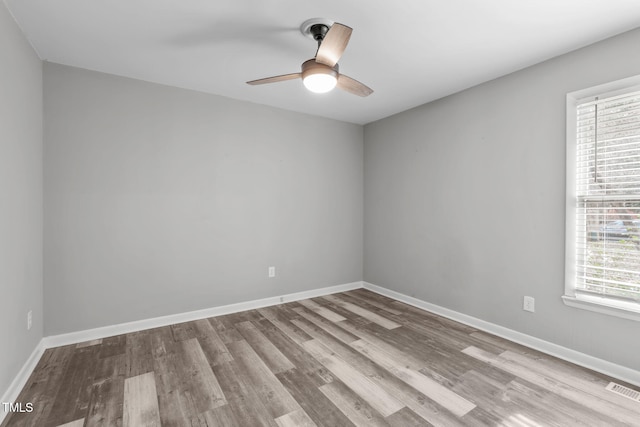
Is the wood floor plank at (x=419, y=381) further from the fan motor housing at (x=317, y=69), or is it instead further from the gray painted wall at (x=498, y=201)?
the fan motor housing at (x=317, y=69)

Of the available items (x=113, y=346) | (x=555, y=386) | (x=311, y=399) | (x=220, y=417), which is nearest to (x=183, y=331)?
(x=113, y=346)

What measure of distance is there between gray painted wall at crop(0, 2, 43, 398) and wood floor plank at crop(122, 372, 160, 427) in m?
0.66

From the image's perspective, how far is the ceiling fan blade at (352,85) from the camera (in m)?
2.11

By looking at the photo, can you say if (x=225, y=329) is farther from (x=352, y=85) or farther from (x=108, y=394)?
→ (x=352, y=85)

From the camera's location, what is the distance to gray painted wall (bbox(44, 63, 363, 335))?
2.63 meters

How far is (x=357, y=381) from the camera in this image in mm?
2080

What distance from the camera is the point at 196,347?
8.46ft

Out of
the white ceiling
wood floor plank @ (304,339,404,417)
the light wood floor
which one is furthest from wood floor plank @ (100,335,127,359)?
the white ceiling

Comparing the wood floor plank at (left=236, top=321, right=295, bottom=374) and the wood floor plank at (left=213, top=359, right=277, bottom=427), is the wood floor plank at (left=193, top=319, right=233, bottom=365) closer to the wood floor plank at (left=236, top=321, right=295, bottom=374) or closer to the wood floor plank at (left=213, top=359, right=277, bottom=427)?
the wood floor plank at (left=213, top=359, right=277, bottom=427)

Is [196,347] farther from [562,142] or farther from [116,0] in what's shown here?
[562,142]

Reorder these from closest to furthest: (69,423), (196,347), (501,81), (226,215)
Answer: (69,423) → (196,347) → (501,81) → (226,215)

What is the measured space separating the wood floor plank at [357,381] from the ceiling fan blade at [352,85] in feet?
6.69

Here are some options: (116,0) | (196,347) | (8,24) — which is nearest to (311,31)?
(116,0)

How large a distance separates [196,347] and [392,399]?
1.64 meters
